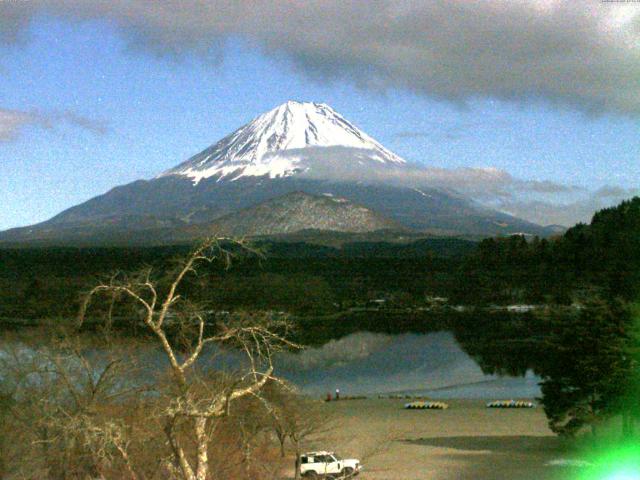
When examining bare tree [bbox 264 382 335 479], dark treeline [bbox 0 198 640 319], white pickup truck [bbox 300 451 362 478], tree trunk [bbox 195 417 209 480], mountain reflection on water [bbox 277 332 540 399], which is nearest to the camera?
tree trunk [bbox 195 417 209 480]

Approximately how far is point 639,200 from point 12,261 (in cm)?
6308

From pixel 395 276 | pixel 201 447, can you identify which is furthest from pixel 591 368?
pixel 395 276

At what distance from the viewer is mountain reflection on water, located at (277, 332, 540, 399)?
1384 inches

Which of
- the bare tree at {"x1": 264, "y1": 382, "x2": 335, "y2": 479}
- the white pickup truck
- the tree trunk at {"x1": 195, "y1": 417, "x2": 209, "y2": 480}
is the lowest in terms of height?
the white pickup truck

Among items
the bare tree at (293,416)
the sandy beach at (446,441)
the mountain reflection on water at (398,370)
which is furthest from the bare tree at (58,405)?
the mountain reflection on water at (398,370)

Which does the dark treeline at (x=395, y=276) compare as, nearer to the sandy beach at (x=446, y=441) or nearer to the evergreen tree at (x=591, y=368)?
the sandy beach at (x=446, y=441)

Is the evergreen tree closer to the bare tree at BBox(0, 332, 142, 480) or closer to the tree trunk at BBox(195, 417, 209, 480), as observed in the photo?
the bare tree at BBox(0, 332, 142, 480)

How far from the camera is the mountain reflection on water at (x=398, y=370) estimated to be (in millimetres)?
35156

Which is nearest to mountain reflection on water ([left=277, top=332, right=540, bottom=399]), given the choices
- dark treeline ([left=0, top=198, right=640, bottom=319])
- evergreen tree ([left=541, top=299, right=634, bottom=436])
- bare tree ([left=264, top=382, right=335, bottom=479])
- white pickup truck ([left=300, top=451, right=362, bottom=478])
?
dark treeline ([left=0, top=198, right=640, bottom=319])

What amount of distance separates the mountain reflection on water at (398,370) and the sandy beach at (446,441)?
13.9 feet

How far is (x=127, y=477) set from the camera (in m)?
8.48

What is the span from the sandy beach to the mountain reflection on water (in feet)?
13.9

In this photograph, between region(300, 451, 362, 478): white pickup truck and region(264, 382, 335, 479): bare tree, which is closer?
region(300, 451, 362, 478): white pickup truck

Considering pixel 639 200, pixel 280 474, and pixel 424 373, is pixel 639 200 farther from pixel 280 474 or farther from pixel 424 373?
pixel 280 474
